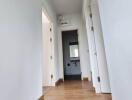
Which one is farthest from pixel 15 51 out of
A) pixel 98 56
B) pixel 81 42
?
pixel 81 42

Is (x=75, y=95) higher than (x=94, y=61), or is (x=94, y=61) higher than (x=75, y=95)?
(x=94, y=61)

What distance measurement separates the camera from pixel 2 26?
1146mm

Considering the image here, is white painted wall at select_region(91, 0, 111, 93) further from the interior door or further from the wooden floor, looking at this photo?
the wooden floor

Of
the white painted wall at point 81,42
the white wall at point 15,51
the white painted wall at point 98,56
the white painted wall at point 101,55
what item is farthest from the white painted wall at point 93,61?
the white painted wall at point 81,42

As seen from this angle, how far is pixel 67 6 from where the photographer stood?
13.7 feet

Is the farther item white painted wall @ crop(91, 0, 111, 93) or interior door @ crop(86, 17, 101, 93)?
interior door @ crop(86, 17, 101, 93)

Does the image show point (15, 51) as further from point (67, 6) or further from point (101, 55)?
point (67, 6)

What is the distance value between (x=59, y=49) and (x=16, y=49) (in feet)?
11.3

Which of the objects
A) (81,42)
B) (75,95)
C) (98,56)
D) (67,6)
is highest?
(67,6)

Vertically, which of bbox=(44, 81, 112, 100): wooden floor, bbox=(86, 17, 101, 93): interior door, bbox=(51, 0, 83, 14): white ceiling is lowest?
bbox=(44, 81, 112, 100): wooden floor

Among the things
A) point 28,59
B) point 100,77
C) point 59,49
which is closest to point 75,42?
point 59,49

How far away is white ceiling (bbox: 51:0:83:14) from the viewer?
384 centimetres

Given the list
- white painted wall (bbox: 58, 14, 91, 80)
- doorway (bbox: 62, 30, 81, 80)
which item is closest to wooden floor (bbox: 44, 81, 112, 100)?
white painted wall (bbox: 58, 14, 91, 80)

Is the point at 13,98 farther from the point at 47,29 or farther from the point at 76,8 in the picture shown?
the point at 76,8
